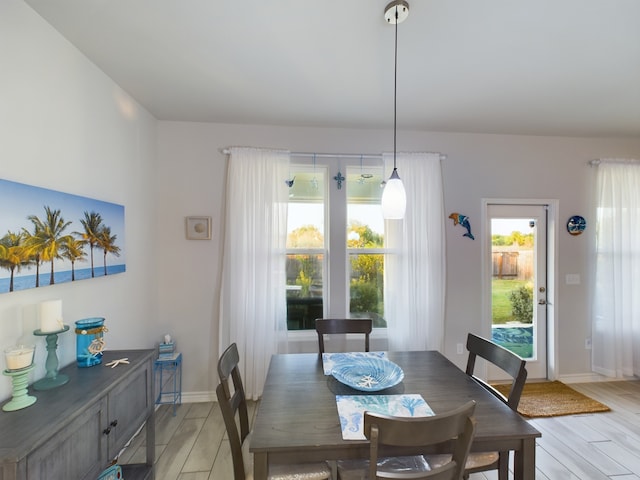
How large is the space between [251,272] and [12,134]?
1.78 metres

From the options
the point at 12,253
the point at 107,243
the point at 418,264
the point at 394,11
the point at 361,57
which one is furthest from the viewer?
the point at 418,264

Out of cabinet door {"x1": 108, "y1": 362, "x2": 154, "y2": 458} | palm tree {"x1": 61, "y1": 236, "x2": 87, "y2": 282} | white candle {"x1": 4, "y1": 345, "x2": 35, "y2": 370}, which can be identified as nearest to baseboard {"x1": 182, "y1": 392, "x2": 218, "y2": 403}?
cabinet door {"x1": 108, "y1": 362, "x2": 154, "y2": 458}

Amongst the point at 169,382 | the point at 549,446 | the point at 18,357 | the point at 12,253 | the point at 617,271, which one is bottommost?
the point at 549,446

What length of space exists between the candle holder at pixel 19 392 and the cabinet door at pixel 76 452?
242 mm

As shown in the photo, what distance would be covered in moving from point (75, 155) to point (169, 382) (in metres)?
2.14

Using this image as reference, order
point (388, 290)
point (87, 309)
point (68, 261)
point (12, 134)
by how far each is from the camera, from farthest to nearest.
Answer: point (388, 290)
point (87, 309)
point (68, 261)
point (12, 134)

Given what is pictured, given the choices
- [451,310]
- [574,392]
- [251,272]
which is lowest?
[574,392]

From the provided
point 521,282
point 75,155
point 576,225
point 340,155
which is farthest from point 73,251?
point 576,225

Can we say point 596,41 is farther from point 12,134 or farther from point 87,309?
point 87,309

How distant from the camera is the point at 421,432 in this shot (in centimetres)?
97

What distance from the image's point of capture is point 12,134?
52.8 inches

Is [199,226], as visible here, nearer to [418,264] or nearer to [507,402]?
[418,264]

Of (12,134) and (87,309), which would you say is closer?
(12,134)

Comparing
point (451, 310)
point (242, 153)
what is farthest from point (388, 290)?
point (242, 153)
